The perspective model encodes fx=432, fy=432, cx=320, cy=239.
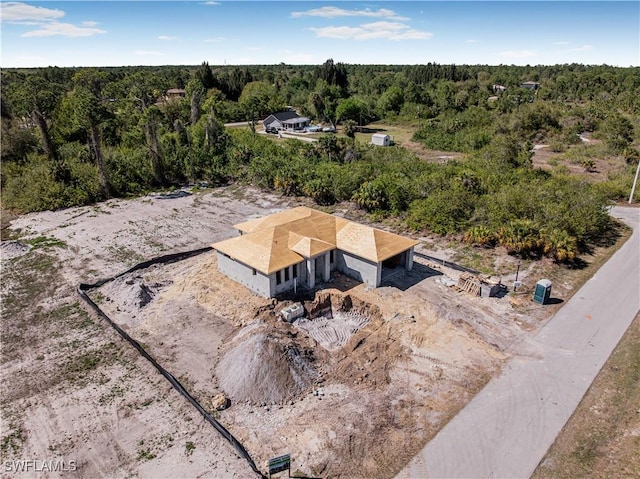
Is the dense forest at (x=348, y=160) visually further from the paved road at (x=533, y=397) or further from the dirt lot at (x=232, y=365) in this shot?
the paved road at (x=533, y=397)

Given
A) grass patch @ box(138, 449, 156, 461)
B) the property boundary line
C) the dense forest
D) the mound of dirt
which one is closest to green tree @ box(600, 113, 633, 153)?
the dense forest

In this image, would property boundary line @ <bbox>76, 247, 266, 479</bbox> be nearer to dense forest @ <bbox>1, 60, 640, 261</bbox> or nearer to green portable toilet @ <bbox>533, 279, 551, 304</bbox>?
dense forest @ <bbox>1, 60, 640, 261</bbox>

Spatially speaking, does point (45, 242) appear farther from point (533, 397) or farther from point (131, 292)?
point (533, 397)

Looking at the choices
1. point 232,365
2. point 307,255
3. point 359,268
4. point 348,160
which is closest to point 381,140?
point 348,160

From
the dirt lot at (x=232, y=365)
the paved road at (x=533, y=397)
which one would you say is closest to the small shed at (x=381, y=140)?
the dirt lot at (x=232, y=365)

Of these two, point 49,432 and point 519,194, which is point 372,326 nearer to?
point 49,432
